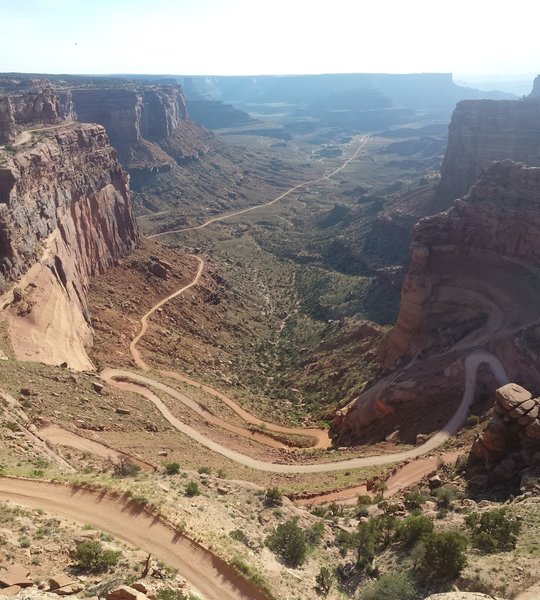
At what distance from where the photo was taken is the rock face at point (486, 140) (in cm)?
12056

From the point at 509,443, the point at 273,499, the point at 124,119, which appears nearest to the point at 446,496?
the point at 509,443

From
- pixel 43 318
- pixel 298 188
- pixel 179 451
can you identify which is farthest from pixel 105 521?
pixel 298 188

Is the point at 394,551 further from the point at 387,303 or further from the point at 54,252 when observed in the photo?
the point at 387,303

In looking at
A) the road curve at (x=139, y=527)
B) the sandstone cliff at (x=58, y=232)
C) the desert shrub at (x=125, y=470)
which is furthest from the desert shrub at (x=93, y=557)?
the sandstone cliff at (x=58, y=232)

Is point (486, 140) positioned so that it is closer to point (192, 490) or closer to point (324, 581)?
point (192, 490)

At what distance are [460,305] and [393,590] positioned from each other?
36820mm

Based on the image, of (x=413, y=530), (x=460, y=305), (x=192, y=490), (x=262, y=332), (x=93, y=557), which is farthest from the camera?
(x=262, y=332)

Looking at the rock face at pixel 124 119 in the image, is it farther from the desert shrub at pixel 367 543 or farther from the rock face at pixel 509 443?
the desert shrub at pixel 367 543

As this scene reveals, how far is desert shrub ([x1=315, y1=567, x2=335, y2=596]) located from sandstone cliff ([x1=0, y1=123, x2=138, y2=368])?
29.7 metres

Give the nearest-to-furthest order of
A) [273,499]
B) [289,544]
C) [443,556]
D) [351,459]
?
[443,556] < [289,544] < [273,499] < [351,459]

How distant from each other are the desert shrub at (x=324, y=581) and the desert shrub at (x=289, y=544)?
114 centimetres

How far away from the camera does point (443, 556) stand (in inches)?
806

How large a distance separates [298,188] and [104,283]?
134 metres

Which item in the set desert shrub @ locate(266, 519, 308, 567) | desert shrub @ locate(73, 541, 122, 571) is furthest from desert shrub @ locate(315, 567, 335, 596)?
desert shrub @ locate(73, 541, 122, 571)
